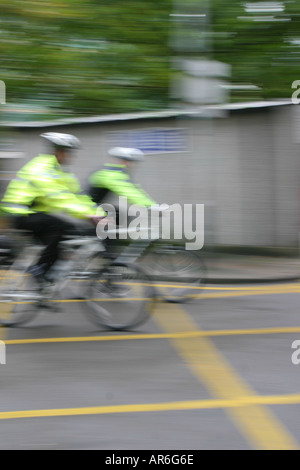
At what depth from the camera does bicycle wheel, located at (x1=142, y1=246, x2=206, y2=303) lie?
Answer: 9555mm

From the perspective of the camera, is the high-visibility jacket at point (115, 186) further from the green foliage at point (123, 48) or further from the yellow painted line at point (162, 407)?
the yellow painted line at point (162, 407)

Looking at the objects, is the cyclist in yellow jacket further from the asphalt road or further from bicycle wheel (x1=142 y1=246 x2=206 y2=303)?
the asphalt road

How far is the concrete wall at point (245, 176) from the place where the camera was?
15.1 meters

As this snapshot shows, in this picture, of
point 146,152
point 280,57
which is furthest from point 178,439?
point 146,152

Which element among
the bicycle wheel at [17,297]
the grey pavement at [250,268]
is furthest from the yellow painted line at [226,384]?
the grey pavement at [250,268]

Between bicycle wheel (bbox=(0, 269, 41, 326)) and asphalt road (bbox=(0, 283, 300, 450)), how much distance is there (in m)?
0.13

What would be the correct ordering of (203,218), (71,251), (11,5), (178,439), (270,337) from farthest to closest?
1. (203,218)
2. (11,5)
3. (71,251)
4. (270,337)
5. (178,439)

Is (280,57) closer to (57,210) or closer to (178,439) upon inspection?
(57,210)

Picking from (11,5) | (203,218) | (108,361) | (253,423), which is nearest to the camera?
(253,423)

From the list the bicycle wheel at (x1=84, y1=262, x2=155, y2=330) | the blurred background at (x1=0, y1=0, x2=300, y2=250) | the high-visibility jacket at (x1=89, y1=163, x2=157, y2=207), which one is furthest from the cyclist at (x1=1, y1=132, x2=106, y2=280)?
the high-visibility jacket at (x1=89, y1=163, x2=157, y2=207)

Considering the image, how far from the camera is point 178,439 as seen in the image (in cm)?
450

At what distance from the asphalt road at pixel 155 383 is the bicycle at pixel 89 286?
0.63 feet

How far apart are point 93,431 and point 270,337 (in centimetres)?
292

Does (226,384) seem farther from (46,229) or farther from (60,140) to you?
(60,140)
